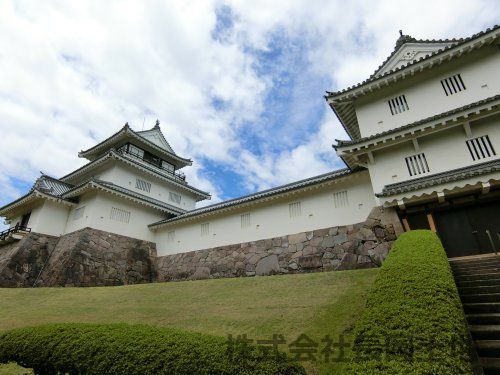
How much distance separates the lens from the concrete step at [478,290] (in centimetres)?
565

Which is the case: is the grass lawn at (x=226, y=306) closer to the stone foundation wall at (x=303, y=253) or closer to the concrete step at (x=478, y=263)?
the stone foundation wall at (x=303, y=253)

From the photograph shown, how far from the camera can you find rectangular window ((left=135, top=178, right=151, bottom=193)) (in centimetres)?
2295

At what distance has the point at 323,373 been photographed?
4320 mm

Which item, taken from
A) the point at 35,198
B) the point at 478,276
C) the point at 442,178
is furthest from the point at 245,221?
the point at 35,198

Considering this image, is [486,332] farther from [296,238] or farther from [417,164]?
[296,238]

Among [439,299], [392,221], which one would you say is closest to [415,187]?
[392,221]

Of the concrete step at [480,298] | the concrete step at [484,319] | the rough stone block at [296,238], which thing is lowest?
the concrete step at [484,319]

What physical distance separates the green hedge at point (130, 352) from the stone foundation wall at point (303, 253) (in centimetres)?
948

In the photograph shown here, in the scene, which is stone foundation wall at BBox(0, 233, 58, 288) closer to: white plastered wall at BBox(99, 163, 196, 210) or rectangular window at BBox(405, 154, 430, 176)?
white plastered wall at BBox(99, 163, 196, 210)

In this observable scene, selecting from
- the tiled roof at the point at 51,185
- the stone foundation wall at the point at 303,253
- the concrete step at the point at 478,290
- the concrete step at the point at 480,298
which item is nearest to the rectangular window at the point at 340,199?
the stone foundation wall at the point at 303,253

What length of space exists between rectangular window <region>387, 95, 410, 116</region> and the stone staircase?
8.18 metres

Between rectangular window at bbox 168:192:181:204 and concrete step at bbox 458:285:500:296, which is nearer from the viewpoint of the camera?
concrete step at bbox 458:285:500:296

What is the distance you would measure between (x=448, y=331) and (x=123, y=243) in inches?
774

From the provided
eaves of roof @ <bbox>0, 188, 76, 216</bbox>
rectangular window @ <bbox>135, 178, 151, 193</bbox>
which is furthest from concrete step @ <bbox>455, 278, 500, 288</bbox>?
eaves of roof @ <bbox>0, 188, 76, 216</bbox>
